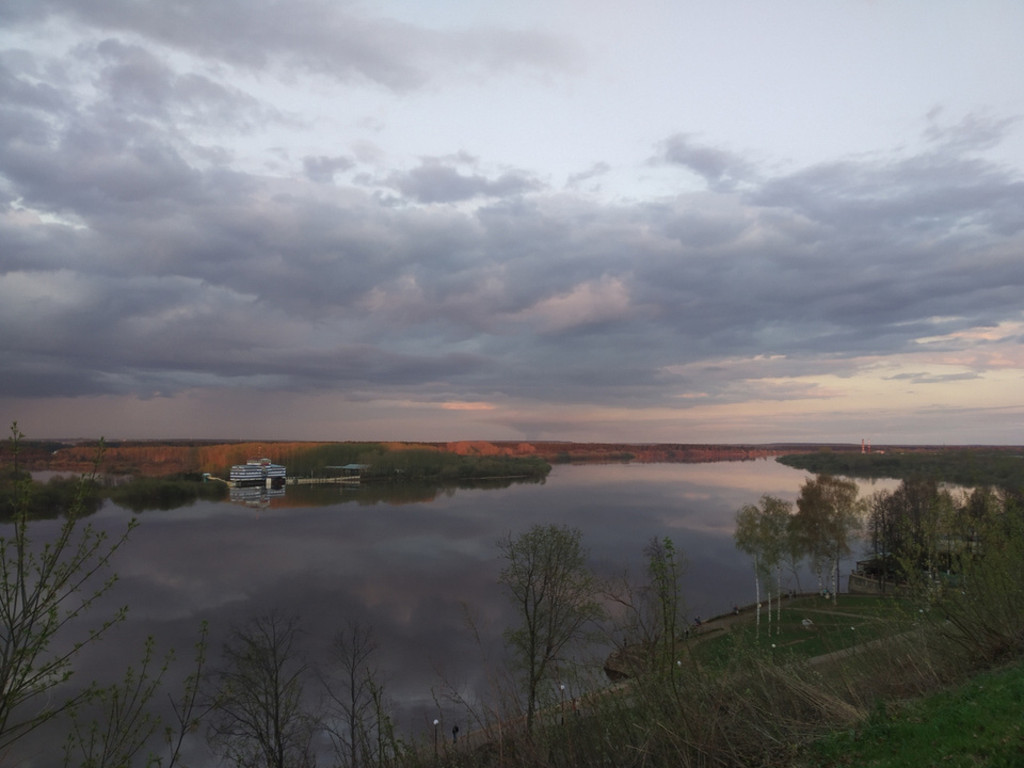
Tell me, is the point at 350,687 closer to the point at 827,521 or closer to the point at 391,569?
the point at 391,569

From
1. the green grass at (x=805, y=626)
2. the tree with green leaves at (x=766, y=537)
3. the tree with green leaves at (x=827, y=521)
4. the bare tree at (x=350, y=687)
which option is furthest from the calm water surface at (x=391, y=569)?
the tree with green leaves at (x=827, y=521)

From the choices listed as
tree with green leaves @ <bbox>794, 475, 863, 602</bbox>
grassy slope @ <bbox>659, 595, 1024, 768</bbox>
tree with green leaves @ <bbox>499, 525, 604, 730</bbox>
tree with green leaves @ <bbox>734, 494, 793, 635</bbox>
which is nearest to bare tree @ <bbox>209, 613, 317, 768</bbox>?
tree with green leaves @ <bbox>499, 525, 604, 730</bbox>

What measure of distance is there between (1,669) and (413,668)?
17351 mm

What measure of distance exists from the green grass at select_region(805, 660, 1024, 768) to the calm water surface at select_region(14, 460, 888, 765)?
471cm

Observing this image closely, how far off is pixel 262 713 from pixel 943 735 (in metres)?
13.7

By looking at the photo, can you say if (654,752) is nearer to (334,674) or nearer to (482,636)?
(334,674)

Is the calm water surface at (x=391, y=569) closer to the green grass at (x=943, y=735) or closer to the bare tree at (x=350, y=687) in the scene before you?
the bare tree at (x=350, y=687)

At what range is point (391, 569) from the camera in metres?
33.2

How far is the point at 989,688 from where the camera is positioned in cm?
587

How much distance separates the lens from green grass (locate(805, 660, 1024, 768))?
180 inches

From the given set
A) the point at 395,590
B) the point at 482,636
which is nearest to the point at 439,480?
the point at 395,590

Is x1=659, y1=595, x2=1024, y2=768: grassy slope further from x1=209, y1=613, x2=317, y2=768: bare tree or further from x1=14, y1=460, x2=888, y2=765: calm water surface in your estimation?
x1=209, y1=613, x2=317, y2=768: bare tree

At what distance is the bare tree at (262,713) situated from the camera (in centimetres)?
1136

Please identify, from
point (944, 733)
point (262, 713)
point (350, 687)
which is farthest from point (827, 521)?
point (944, 733)
